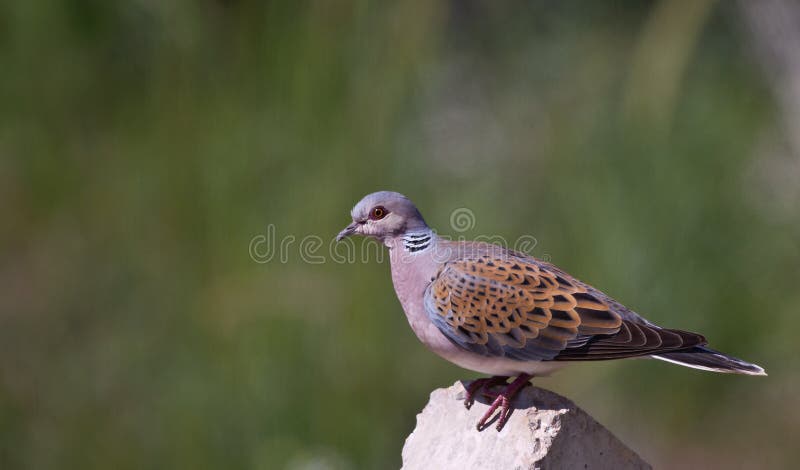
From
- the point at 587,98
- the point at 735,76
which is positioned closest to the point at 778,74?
the point at 735,76

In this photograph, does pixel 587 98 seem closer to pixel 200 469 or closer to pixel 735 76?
pixel 735 76

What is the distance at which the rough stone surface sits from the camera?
2.79m

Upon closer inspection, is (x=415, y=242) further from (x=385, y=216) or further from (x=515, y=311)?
(x=515, y=311)

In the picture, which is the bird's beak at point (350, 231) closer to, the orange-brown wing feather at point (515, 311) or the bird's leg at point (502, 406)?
the orange-brown wing feather at point (515, 311)

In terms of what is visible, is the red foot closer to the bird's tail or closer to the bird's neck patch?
the bird's tail

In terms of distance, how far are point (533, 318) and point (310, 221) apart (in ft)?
7.46

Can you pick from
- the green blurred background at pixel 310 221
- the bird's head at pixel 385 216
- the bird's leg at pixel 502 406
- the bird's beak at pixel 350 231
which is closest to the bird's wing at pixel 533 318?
the bird's leg at pixel 502 406

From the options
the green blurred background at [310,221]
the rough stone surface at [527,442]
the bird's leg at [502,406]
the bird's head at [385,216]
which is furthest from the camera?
the green blurred background at [310,221]

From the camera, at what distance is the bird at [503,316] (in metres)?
2.95

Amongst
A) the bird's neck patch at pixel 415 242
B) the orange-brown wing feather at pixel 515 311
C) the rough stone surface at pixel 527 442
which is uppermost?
the bird's neck patch at pixel 415 242

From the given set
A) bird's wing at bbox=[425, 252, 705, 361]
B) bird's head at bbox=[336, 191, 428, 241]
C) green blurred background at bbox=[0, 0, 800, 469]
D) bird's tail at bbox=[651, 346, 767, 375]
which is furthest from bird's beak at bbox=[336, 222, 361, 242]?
green blurred background at bbox=[0, 0, 800, 469]

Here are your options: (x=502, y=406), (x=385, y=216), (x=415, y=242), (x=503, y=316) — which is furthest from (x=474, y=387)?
(x=385, y=216)

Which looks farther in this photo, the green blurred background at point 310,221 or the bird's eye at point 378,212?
the green blurred background at point 310,221

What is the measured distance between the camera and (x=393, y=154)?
17.0 feet
